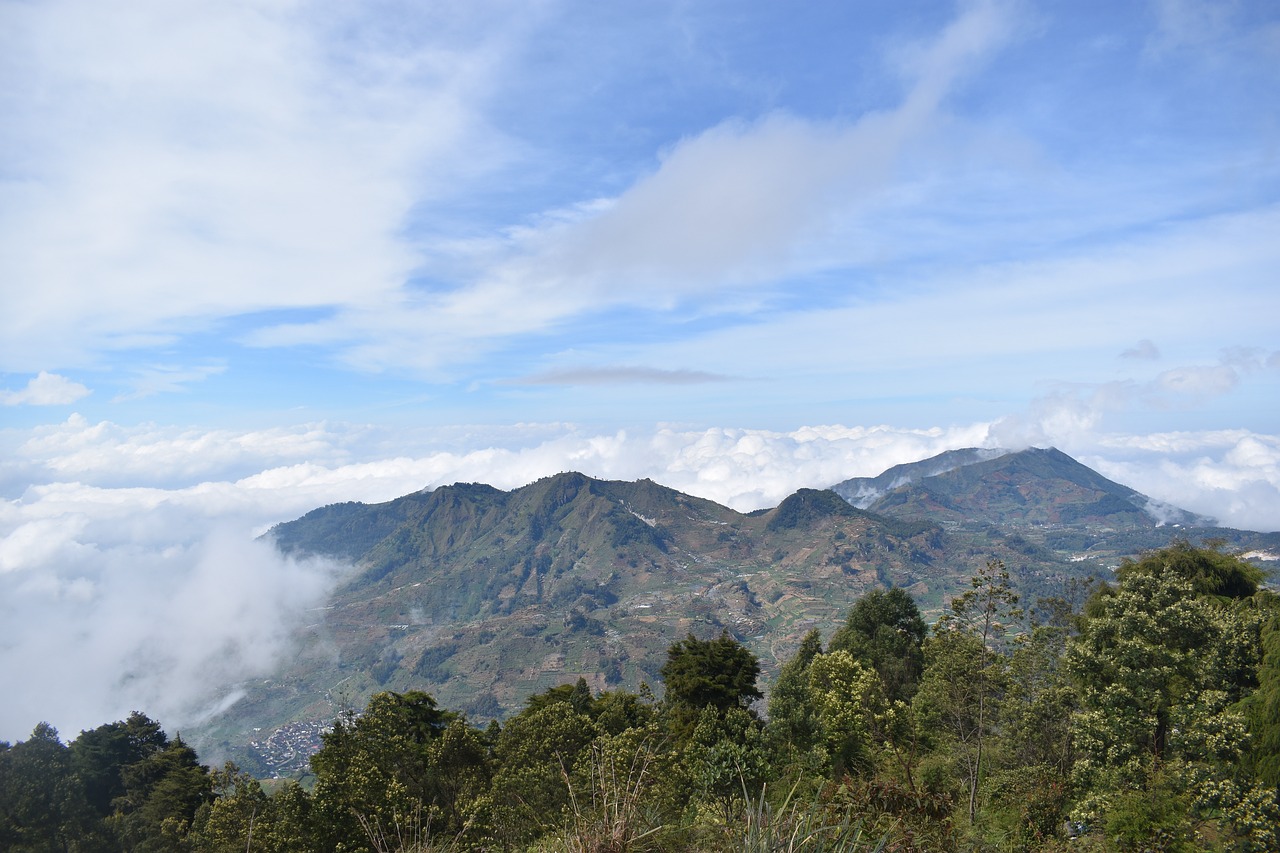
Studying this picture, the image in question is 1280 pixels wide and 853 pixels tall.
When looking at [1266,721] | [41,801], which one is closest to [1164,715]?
[1266,721]

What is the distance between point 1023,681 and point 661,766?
691 inches

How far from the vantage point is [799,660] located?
49.5m

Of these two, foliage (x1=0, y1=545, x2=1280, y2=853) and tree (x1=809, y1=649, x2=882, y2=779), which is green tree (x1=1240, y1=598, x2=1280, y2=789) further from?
tree (x1=809, y1=649, x2=882, y2=779)

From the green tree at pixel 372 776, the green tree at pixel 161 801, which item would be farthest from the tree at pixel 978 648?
the green tree at pixel 161 801

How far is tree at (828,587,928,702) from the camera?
49.4 meters

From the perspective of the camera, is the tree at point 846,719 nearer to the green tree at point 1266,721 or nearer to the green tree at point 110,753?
the green tree at point 1266,721

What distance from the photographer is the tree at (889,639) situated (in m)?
49.4

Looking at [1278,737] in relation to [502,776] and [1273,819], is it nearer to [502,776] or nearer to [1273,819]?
[1273,819]

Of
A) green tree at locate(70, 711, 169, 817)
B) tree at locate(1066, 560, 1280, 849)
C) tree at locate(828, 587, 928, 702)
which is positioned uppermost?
tree at locate(1066, 560, 1280, 849)

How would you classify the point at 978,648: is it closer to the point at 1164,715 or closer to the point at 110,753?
the point at 1164,715

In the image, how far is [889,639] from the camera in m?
52.2

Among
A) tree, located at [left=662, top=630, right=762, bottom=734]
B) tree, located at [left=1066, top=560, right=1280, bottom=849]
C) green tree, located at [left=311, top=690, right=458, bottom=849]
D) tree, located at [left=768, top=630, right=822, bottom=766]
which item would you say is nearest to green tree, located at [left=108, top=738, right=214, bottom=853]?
green tree, located at [left=311, top=690, right=458, bottom=849]

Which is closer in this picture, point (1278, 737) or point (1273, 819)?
point (1273, 819)

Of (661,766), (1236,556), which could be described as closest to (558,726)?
(661,766)
